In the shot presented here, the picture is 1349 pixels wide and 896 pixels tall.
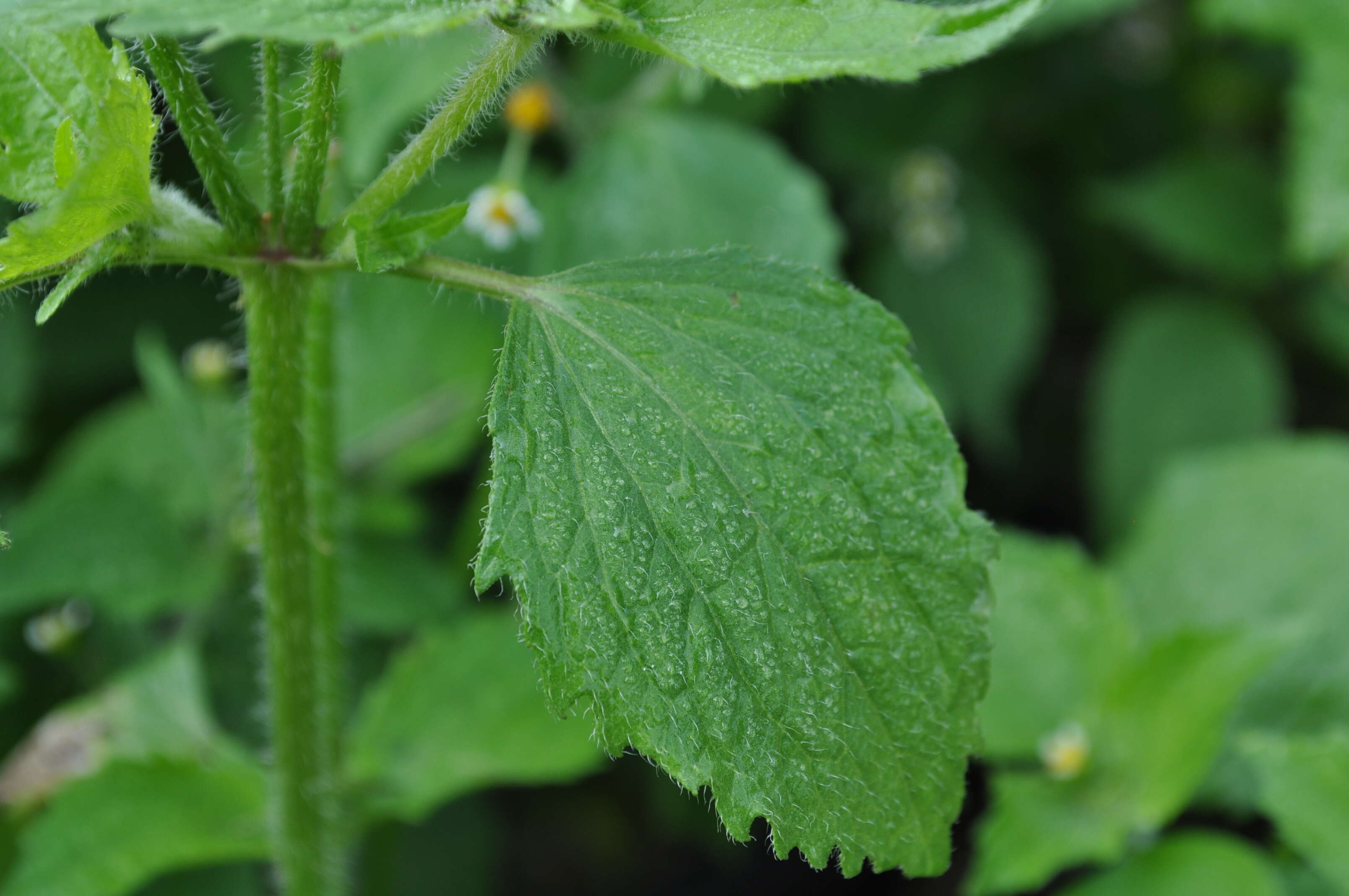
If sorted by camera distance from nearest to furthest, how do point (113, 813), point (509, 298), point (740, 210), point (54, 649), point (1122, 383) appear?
point (509, 298), point (113, 813), point (54, 649), point (740, 210), point (1122, 383)

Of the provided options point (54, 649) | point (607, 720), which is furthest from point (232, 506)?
point (607, 720)

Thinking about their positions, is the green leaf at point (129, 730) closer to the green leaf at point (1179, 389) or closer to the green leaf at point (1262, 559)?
the green leaf at point (1262, 559)

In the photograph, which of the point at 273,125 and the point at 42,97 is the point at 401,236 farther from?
the point at 42,97

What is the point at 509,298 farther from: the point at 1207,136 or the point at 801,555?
the point at 1207,136

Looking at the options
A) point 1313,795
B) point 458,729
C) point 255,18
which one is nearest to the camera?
point 255,18

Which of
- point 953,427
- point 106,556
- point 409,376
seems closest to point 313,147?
point 106,556

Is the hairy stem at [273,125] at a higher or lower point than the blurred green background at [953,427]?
higher

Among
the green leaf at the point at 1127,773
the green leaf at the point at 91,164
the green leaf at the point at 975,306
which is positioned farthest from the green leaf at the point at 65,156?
the green leaf at the point at 975,306
